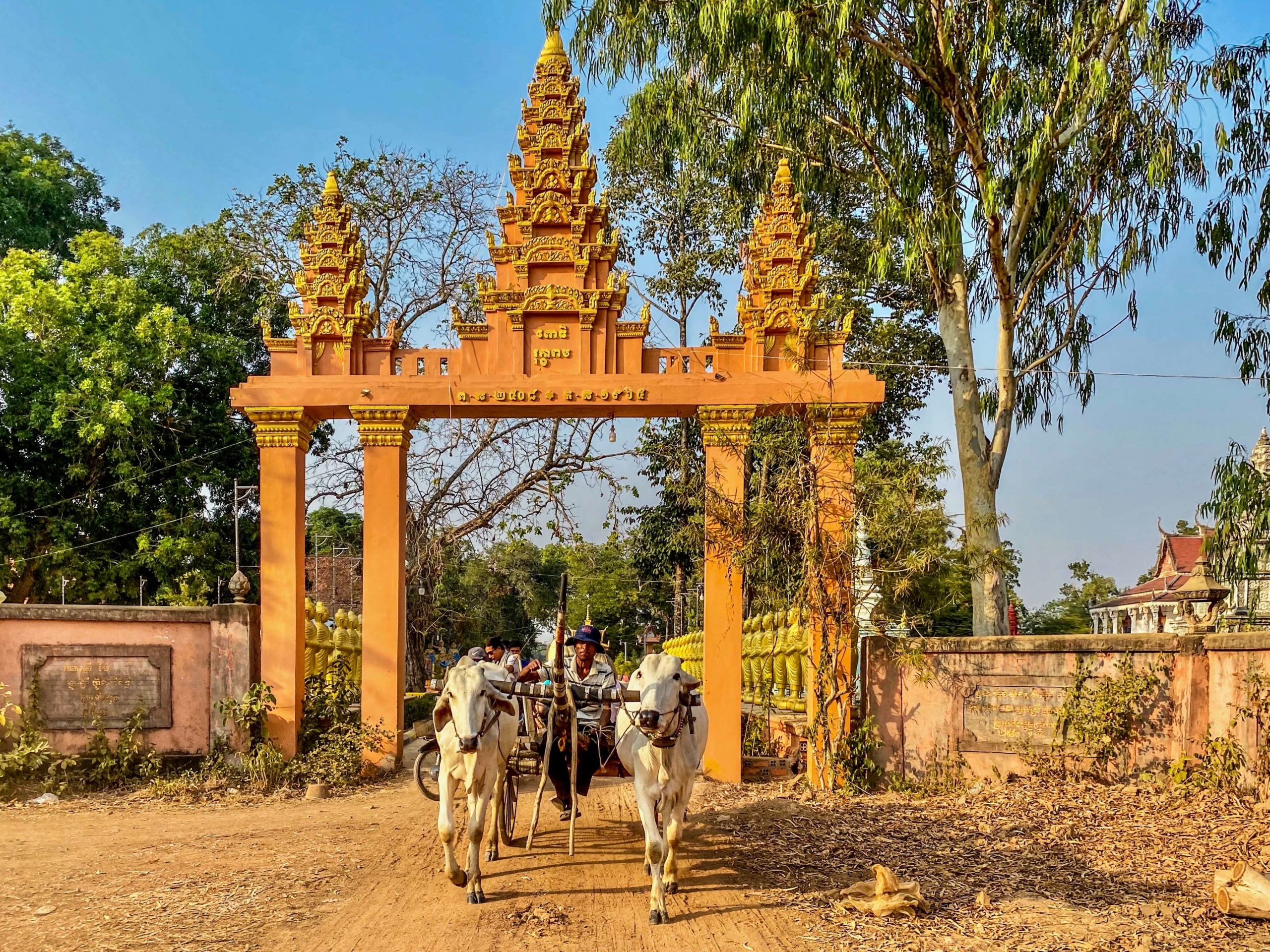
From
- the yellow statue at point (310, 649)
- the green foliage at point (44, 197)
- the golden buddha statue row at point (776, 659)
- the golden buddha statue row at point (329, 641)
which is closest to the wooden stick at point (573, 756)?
the golden buddha statue row at point (776, 659)

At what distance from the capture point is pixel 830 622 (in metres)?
9.73

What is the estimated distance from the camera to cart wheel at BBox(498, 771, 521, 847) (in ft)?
24.2

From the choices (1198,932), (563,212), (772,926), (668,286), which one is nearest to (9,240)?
(668,286)

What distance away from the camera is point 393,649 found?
10.6 m

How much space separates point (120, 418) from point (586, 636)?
14153 mm

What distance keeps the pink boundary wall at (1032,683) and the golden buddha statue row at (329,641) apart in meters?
6.64

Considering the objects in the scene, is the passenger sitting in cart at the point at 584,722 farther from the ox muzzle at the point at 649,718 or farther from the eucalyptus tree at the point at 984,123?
the eucalyptus tree at the point at 984,123

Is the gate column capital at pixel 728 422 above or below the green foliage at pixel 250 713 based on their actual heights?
above

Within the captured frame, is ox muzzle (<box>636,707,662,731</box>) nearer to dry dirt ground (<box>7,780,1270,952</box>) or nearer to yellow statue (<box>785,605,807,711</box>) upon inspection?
dry dirt ground (<box>7,780,1270,952</box>)

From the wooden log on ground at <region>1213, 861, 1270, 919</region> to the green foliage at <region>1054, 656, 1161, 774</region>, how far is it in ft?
9.70

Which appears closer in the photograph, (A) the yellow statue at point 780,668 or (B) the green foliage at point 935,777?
(B) the green foliage at point 935,777

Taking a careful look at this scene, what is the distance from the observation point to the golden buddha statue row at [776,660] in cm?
1162

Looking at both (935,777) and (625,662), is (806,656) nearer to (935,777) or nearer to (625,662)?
(935,777)

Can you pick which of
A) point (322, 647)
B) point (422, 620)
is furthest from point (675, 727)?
point (422, 620)
